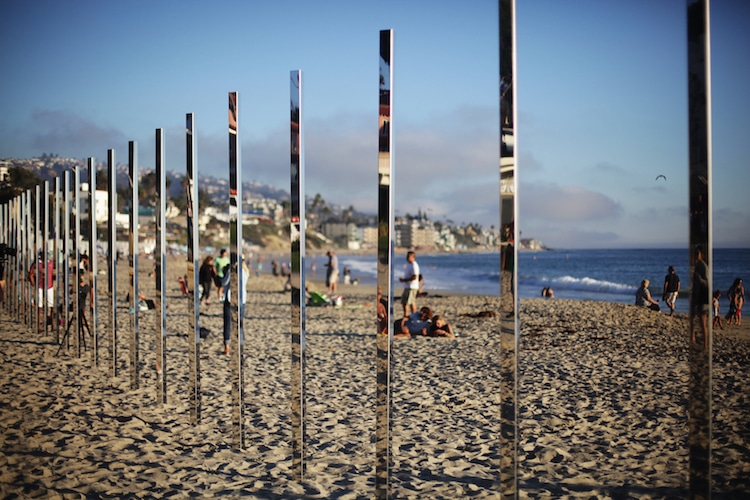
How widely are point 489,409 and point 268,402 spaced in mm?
2392

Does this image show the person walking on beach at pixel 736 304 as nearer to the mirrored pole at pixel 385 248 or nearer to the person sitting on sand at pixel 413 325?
the person sitting on sand at pixel 413 325

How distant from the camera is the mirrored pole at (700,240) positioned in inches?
103

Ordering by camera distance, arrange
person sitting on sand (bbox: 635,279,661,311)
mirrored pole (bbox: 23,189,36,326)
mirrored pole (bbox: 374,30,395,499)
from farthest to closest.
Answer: person sitting on sand (bbox: 635,279,661,311) → mirrored pole (bbox: 23,189,36,326) → mirrored pole (bbox: 374,30,395,499)

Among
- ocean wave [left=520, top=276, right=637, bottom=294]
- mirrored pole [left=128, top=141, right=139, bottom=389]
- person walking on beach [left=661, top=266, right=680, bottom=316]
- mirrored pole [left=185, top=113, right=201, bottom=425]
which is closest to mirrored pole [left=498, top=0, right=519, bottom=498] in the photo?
mirrored pole [left=185, top=113, right=201, bottom=425]

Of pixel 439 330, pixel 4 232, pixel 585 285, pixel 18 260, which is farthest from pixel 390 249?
pixel 585 285

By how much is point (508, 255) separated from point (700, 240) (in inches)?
33.4

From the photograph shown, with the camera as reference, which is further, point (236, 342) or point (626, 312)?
point (626, 312)

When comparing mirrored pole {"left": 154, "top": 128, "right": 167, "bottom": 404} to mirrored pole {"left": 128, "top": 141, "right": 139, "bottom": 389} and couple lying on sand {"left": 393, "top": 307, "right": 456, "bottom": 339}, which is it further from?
couple lying on sand {"left": 393, "top": 307, "right": 456, "bottom": 339}

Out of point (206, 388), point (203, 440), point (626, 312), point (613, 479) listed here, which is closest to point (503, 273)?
point (613, 479)

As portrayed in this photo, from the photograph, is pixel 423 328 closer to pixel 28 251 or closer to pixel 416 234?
pixel 28 251

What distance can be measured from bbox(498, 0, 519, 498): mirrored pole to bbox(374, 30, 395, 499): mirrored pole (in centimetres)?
73

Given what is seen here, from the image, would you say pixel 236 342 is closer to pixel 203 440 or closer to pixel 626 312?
pixel 203 440

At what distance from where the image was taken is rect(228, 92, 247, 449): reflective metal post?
510 cm

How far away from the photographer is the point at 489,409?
6.46 m
